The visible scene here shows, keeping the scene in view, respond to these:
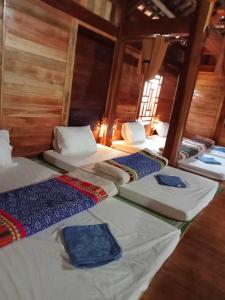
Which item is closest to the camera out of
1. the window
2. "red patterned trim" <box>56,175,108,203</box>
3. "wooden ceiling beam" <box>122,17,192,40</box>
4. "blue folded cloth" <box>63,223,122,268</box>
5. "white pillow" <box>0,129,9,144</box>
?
"blue folded cloth" <box>63,223,122,268</box>

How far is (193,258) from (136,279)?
93 cm

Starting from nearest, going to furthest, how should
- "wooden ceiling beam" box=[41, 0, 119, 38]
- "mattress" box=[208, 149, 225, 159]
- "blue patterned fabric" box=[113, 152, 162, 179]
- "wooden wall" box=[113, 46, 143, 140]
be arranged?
"blue patterned fabric" box=[113, 152, 162, 179], "wooden ceiling beam" box=[41, 0, 119, 38], "wooden wall" box=[113, 46, 143, 140], "mattress" box=[208, 149, 225, 159]

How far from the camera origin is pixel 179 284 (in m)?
1.63

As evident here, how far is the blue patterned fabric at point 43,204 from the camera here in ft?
4.85

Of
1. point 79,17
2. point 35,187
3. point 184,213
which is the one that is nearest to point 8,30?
point 79,17

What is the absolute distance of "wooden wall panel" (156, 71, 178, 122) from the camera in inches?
218

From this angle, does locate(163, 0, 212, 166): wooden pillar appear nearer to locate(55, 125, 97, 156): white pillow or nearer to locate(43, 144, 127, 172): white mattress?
locate(43, 144, 127, 172): white mattress

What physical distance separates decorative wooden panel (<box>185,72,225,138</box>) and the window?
148 cm

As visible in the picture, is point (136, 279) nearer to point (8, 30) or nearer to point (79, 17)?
point (8, 30)

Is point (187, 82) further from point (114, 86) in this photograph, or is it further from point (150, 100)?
point (150, 100)

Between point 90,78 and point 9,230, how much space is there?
268cm

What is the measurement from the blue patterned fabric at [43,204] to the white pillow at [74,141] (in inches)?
44.3

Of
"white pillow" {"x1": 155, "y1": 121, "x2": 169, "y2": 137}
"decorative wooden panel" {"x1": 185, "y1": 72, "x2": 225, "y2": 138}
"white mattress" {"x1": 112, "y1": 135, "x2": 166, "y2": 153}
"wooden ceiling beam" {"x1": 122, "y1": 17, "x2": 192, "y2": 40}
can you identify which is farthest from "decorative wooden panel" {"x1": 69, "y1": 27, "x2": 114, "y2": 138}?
"decorative wooden panel" {"x1": 185, "y1": 72, "x2": 225, "y2": 138}

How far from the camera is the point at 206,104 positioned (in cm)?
619
